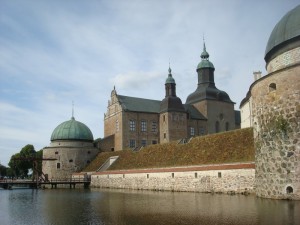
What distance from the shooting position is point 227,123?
56.8m

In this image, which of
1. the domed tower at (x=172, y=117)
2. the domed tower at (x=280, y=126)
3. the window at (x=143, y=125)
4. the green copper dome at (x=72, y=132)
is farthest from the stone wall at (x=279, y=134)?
the green copper dome at (x=72, y=132)

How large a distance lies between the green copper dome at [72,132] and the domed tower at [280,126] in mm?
33514

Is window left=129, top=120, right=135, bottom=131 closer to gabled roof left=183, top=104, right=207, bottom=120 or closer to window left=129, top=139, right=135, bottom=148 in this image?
window left=129, top=139, right=135, bottom=148

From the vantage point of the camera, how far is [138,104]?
53.1 m

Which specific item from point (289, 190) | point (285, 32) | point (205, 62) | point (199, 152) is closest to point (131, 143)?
point (205, 62)

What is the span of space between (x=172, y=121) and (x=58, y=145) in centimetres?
1674

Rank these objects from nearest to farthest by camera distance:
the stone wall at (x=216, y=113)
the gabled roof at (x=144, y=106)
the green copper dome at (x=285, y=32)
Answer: the green copper dome at (x=285, y=32) < the gabled roof at (x=144, y=106) < the stone wall at (x=216, y=113)

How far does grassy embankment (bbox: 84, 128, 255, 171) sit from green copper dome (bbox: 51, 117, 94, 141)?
1253cm

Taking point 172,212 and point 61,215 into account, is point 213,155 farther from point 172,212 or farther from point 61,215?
point 61,215

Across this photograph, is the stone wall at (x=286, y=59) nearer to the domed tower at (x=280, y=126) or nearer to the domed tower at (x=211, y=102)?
the domed tower at (x=280, y=126)

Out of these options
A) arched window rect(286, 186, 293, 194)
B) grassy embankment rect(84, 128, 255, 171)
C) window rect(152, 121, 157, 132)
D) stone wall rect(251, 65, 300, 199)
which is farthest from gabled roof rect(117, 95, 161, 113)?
arched window rect(286, 186, 293, 194)

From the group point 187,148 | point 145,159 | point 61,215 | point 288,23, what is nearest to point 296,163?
point 288,23

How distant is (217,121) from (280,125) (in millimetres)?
39186

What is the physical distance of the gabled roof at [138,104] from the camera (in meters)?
51.4
